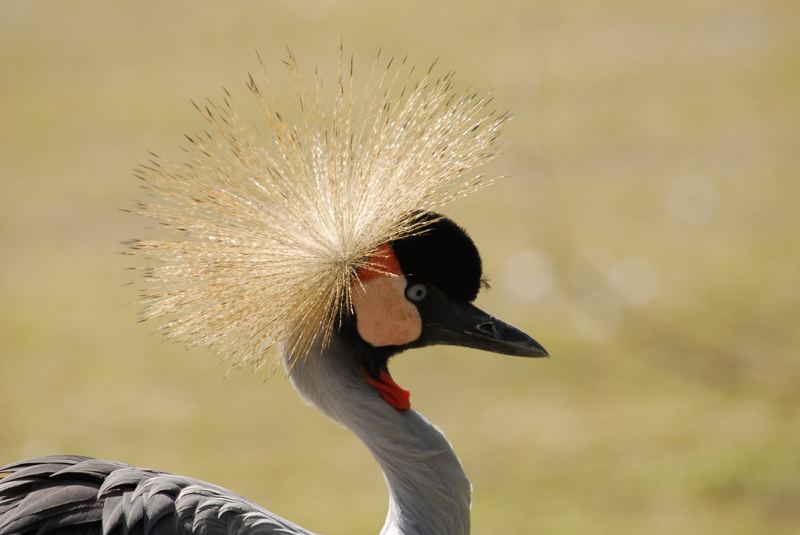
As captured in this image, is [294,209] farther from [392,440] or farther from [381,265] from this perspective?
[392,440]

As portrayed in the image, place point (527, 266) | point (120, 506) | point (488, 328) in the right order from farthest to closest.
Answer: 1. point (527, 266)
2. point (488, 328)
3. point (120, 506)

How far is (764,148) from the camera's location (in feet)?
19.1

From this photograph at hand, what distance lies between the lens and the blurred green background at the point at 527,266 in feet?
12.3

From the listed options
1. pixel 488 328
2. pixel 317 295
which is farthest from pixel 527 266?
pixel 317 295

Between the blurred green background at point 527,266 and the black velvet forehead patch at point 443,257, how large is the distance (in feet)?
5.83

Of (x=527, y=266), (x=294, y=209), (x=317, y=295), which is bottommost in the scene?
(x=317, y=295)

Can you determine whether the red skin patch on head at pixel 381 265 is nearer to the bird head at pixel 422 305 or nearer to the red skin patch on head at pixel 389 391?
the bird head at pixel 422 305

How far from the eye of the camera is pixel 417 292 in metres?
1.73

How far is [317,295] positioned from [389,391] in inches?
7.3

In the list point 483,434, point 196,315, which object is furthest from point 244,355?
point 483,434

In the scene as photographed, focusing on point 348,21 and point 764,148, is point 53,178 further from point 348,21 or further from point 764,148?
point 764,148

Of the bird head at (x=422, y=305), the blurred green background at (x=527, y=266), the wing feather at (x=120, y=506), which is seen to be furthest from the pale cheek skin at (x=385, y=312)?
the blurred green background at (x=527, y=266)

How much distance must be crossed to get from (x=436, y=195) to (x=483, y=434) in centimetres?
237

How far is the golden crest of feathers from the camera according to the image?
66.4 inches
